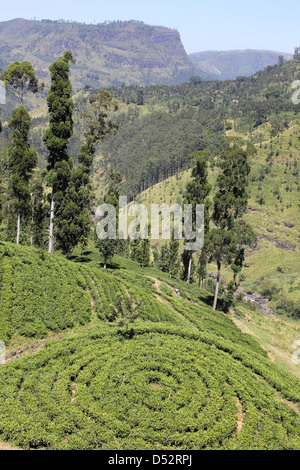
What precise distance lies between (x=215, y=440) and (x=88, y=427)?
6083 millimetres

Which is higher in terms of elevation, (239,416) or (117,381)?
(117,381)

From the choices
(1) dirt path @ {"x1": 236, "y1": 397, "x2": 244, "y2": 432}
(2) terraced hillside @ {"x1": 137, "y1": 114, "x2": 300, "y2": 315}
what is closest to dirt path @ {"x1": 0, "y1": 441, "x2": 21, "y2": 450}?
(1) dirt path @ {"x1": 236, "y1": 397, "x2": 244, "y2": 432}

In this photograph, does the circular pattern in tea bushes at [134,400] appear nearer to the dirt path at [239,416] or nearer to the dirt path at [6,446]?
the dirt path at [239,416]

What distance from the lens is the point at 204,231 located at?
158 ft

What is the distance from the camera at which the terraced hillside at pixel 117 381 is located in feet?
48.3

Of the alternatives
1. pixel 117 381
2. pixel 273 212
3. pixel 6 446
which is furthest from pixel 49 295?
pixel 273 212

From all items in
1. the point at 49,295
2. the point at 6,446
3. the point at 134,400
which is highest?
the point at 49,295

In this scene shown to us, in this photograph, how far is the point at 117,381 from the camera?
59.6ft

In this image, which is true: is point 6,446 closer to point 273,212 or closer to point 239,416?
point 239,416

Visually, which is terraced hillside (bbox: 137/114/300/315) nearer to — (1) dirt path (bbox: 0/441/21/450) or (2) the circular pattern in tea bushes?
(2) the circular pattern in tea bushes

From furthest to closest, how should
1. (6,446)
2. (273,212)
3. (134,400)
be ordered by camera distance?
1. (273,212)
2. (134,400)
3. (6,446)

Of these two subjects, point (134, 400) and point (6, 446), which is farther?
point (134, 400)

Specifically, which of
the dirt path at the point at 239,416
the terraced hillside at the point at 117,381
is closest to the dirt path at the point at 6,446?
the terraced hillside at the point at 117,381

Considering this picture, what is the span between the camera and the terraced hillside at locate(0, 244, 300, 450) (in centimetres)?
1473
